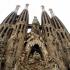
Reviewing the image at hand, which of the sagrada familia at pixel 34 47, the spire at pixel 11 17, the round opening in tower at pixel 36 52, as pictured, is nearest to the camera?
the sagrada familia at pixel 34 47

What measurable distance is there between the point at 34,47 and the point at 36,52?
57.3 inches

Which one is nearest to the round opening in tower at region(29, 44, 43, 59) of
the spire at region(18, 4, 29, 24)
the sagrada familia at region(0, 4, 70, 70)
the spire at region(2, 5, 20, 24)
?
the sagrada familia at region(0, 4, 70, 70)

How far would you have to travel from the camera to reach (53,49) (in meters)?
20.8

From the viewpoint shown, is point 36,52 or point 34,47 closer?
point 36,52

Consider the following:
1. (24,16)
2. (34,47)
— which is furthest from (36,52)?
(24,16)

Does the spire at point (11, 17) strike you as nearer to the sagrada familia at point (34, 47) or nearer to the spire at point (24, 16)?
the sagrada familia at point (34, 47)

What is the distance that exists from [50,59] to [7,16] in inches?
550

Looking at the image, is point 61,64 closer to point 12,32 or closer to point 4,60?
point 4,60

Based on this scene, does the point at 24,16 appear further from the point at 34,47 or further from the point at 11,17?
the point at 34,47

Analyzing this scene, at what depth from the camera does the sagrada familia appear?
1803 cm

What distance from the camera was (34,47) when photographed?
69.8 feet

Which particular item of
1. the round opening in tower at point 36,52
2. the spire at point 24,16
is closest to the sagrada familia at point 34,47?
the round opening in tower at point 36,52

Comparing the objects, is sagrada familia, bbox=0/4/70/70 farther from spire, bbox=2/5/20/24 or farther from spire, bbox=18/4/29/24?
spire, bbox=18/4/29/24

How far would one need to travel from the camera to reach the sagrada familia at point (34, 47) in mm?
18031
